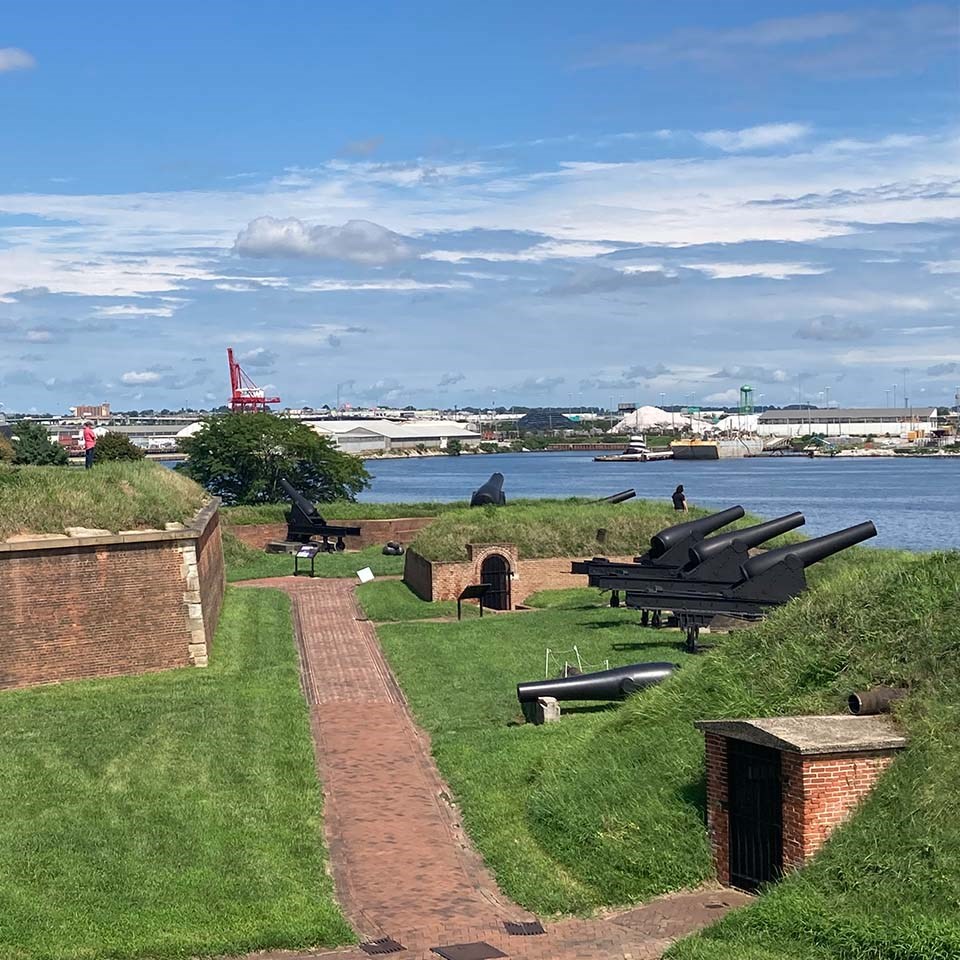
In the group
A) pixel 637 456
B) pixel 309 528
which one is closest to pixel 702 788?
pixel 309 528

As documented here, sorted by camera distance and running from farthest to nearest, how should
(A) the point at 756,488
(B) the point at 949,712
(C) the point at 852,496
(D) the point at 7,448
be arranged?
1. (A) the point at 756,488
2. (C) the point at 852,496
3. (D) the point at 7,448
4. (B) the point at 949,712

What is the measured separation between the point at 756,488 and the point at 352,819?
8480 cm

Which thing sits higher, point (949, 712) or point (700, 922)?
point (949, 712)

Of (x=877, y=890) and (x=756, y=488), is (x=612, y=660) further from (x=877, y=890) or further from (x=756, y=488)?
(x=756, y=488)

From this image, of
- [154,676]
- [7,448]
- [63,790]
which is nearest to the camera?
[63,790]

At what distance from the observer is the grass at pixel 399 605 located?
23578 millimetres

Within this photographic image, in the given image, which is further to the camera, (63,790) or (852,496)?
(852,496)

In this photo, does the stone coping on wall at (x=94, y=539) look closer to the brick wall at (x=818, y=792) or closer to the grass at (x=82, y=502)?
the grass at (x=82, y=502)

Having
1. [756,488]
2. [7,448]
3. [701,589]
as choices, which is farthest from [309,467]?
[756,488]

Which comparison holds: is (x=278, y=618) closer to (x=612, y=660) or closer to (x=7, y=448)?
(x=612, y=660)

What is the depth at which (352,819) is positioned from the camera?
10773 millimetres

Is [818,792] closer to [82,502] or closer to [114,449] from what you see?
[82,502]

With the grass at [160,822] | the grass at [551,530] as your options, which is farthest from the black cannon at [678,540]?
the grass at [160,822]

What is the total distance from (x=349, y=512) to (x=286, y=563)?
6.34 meters
